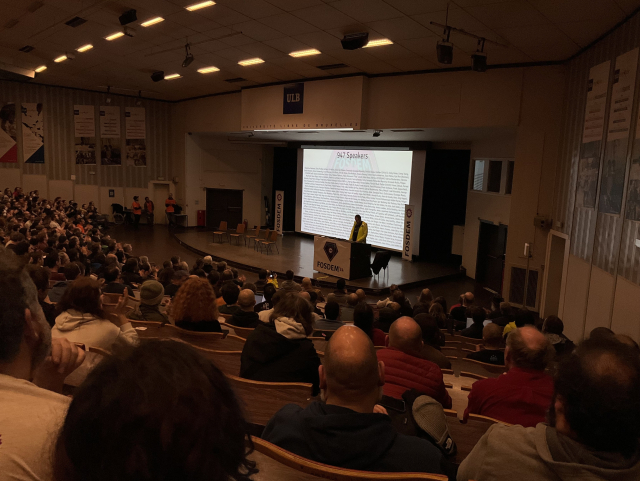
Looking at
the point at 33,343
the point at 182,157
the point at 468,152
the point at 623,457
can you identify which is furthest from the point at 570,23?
the point at 182,157

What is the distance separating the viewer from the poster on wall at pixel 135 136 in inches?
742

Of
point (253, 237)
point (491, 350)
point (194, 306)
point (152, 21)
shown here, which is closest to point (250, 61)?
point (152, 21)

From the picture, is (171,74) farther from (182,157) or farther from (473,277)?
(473,277)

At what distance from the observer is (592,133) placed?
721 cm

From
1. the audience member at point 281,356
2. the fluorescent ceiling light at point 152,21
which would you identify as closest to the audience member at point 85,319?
the audience member at point 281,356

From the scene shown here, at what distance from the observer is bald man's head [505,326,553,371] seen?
2.48m

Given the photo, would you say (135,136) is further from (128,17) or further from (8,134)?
(128,17)

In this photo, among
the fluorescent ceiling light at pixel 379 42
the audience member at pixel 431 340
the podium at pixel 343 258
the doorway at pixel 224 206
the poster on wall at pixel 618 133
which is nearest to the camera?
the audience member at pixel 431 340

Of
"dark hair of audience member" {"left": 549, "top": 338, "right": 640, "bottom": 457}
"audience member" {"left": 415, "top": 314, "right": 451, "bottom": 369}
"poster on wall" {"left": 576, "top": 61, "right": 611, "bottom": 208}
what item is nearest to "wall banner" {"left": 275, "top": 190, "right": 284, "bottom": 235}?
"poster on wall" {"left": 576, "top": 61, "right": 611, "bottom": 208}

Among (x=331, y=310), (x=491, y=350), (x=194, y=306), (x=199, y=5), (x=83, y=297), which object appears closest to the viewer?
(x=83, y=297)

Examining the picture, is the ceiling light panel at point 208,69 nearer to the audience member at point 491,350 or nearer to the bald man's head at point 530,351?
the audience member at point 491,350

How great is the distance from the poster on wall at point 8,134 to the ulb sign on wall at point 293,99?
36.5ft

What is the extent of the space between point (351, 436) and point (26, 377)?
932 millimetres

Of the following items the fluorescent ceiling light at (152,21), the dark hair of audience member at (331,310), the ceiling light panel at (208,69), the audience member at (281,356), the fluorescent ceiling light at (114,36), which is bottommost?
the dark hair of audience member at (331,310)
